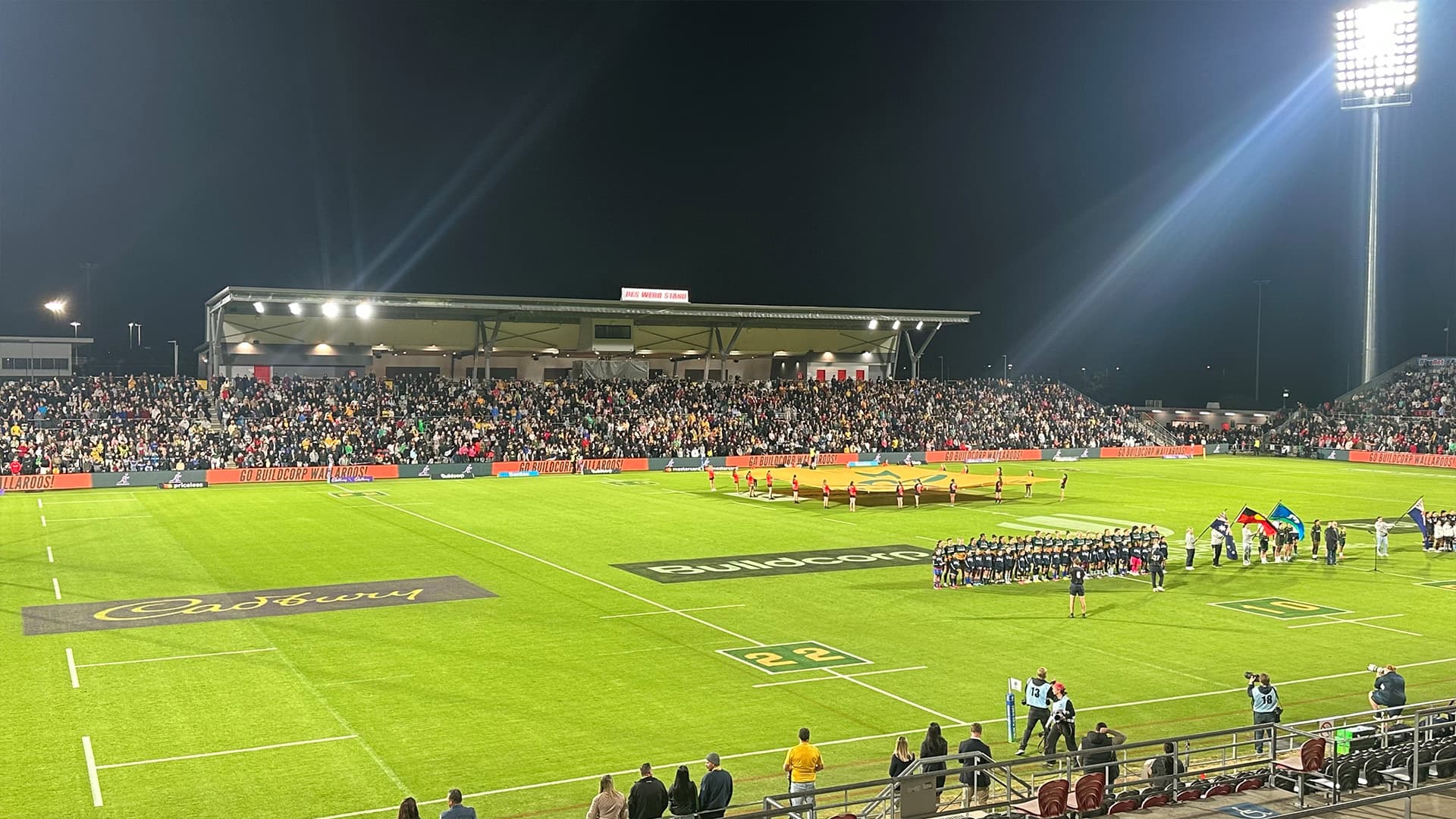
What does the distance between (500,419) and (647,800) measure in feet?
213

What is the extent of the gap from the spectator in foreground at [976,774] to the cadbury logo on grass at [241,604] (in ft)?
58.1

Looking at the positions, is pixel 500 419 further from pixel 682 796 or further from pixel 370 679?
pixel 682 796

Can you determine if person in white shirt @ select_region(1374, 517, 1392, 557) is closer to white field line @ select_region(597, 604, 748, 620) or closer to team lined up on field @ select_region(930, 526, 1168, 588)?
team lined up on field @ select_region(930, 526, 1168, 588)

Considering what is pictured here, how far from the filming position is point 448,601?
3020 cm

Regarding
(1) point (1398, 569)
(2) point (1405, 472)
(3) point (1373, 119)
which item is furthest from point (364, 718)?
(3) point (1373, 119)

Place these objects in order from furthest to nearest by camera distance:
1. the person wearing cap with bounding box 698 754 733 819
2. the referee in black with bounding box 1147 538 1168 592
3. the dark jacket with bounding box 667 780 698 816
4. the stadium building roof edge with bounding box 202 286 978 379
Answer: the stadium building roof edge with bounding box 202 286 978 379 < the referee in black with bounding box 1147 538 1168 592 < the person wearing cap with bounding box 698 754 733 819 < the dark jacket with bounding box 667 780 698 816

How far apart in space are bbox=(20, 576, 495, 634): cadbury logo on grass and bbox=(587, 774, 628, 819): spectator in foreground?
17709mm

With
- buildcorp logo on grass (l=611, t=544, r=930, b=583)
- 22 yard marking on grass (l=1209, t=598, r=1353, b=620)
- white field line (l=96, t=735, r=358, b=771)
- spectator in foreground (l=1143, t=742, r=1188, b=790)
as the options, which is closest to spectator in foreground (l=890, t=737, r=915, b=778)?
spectator in foreground (l=1143, t=742, r=1188, b=790)

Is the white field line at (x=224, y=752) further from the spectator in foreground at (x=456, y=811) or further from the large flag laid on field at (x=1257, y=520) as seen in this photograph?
the large flag laid on field at (x=1257, y=520)

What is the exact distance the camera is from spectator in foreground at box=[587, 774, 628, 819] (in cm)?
1302

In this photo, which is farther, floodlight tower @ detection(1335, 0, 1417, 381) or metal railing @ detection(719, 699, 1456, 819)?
floodlight tower @ detection(1335, 0, 1417, 381)

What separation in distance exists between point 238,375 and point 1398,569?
69.1m

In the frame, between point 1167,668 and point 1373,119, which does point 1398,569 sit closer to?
point 1167,668

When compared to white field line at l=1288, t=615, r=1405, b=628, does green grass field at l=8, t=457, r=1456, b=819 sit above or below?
below
